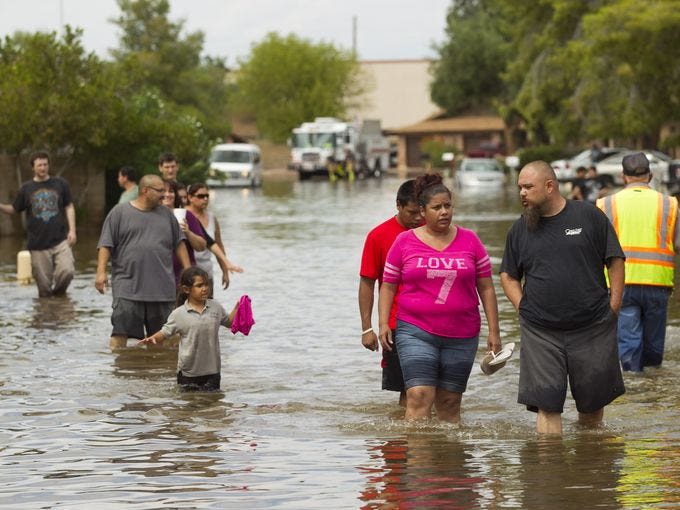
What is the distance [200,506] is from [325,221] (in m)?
27.9

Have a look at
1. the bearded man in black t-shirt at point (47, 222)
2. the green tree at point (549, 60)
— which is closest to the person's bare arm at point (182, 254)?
the bearded man in black t-shirt at point (47, 222)

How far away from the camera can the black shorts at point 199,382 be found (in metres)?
11.3

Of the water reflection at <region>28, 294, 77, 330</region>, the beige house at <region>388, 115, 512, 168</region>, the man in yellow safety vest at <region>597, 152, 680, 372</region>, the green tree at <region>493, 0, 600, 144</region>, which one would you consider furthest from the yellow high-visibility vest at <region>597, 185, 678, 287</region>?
the beige house at <region>388, 115, 512, 168</region>

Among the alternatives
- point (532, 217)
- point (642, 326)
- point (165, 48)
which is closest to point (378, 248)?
point (532, 217)

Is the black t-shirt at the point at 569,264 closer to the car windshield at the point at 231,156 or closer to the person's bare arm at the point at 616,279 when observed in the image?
the person's bare arm at the point at 616,279

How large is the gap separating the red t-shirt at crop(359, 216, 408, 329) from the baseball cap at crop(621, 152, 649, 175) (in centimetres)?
243

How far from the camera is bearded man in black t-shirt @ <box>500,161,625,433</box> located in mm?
8633

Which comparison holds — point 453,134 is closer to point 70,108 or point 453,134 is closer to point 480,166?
point 480,166

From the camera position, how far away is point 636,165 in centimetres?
1130

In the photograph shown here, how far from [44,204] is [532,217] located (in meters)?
10.1

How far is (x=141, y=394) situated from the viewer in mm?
11430

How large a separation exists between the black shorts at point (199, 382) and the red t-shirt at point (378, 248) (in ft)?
7.15

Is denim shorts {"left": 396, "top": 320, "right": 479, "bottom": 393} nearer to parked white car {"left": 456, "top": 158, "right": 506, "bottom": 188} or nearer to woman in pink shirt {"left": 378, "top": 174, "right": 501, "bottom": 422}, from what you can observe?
woman in pink shirt {"left": 378, "top": 174, "right": 501, "bottom": 422}

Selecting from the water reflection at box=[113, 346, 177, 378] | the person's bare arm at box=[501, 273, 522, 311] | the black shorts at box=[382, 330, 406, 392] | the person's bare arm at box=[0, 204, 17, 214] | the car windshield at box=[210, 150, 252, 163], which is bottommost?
the water reflection at box=[113, 346, 177, 378]
